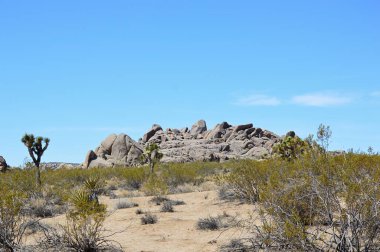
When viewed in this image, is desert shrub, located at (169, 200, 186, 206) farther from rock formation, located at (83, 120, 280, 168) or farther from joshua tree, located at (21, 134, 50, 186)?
rock formation, located at (83, 120, 280, 168)

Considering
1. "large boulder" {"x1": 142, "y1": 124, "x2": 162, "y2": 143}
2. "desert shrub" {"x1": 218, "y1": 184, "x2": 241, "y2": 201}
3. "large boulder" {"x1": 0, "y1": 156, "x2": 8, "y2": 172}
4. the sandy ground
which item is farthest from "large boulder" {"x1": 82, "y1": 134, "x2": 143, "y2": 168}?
"desert shrub" {"x1": 218, "y1": 184, "x2": 241, "y2": 201}

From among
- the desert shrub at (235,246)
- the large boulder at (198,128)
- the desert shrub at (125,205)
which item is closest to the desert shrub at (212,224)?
the desert shrub at (235,246)

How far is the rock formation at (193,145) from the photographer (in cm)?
6047

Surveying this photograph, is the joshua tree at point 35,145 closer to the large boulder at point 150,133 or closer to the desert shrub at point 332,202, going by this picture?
the desert shrub at point 332,202

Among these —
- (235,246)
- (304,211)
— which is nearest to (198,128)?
(235,246)

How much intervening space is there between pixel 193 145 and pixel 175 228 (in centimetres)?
5625

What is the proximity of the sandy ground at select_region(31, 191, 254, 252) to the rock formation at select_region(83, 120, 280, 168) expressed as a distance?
31.7 meters

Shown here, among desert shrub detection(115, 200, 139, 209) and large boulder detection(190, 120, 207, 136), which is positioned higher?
large boulder detection(190, 120, 207, 136)

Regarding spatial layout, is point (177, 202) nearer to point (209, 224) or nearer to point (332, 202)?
point (209, 224)

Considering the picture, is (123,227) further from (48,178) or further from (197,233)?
(48,178)

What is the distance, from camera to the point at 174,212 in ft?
63.1

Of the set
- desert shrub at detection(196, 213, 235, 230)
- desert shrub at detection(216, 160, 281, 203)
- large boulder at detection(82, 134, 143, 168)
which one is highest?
large boulder at detection(82, 134, 143, 168)

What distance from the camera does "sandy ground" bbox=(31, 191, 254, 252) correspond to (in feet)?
42.9

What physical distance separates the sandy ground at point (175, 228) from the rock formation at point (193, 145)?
1247 inches
